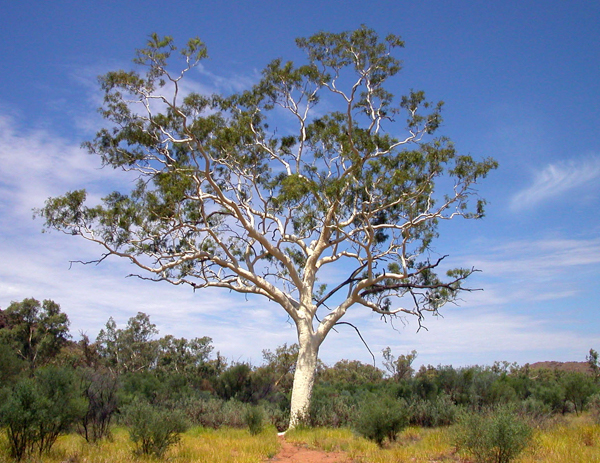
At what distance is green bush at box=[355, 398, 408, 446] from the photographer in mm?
10328

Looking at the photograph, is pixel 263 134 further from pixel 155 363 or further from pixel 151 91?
pixel 155 363

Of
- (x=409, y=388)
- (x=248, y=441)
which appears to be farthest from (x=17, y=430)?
(x=409, y=388)

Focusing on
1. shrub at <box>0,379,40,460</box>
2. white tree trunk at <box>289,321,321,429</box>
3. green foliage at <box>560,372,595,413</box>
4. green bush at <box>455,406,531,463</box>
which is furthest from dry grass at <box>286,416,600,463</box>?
green foliage at <box>560,372,595,413</box>

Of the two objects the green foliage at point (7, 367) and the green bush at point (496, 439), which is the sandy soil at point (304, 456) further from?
the green foliage at point (7, 367)

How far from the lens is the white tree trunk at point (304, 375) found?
13.5 meters

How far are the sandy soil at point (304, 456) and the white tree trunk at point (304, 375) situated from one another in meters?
1.97

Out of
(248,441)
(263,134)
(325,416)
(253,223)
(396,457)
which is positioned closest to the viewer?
(396,457)

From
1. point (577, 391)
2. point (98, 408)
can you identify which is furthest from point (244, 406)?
point (577, 391)

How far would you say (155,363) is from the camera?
112 feet

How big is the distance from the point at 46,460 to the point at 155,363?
27.6 m

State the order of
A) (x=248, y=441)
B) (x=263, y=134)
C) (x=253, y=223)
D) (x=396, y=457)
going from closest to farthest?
(x=396, y=457)
(x=248, y=441)
(x=253, y=223)
(x=263, y=134)

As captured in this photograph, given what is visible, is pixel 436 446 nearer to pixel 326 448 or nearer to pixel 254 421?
pixel 326 448

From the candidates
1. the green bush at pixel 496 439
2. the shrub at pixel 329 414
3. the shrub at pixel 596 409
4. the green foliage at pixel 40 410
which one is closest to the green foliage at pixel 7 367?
the green foliage at pixel 40 410

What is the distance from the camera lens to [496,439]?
7480 mm
